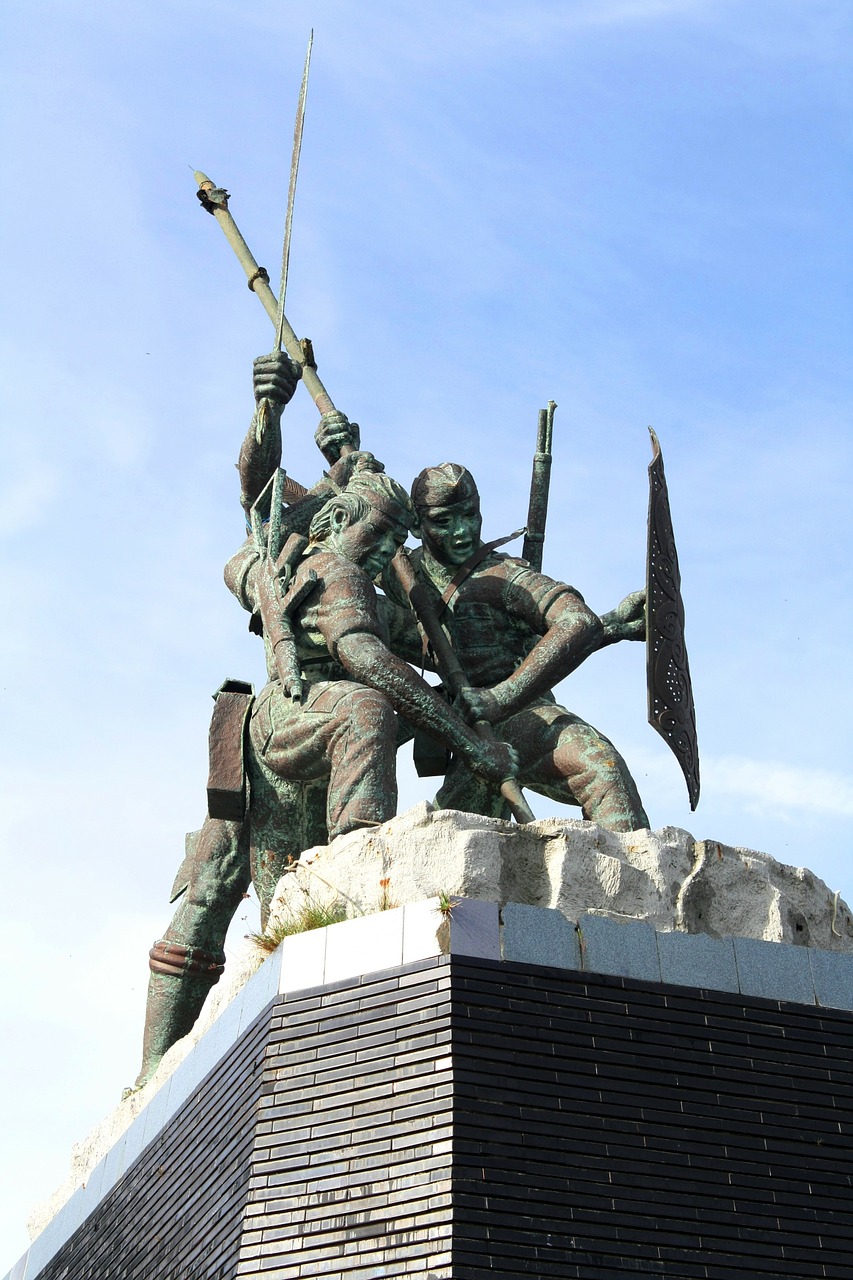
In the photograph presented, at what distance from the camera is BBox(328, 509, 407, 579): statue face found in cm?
1127

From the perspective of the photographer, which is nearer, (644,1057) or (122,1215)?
(644,1057)

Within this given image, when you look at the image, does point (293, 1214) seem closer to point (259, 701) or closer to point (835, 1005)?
point (835, 1005)

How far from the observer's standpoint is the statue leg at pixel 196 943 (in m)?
11.4

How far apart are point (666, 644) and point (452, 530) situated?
1.60 meters

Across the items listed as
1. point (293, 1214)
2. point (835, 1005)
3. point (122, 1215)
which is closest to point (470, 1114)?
point (293, 1214)

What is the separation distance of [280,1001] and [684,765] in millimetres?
3356

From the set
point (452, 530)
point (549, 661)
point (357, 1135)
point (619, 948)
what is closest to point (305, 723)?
point (549, 661)

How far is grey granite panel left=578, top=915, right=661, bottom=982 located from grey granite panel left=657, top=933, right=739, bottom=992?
0.05 m

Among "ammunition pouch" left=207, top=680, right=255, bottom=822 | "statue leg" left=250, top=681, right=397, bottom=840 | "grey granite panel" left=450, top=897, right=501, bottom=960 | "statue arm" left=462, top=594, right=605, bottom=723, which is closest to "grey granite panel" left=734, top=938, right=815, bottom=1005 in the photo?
"grey granite panel" left=450, top=897, right=501, bottom=960

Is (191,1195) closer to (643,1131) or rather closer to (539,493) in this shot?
(643,1131)

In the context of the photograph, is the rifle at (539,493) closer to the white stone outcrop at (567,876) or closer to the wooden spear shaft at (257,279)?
the wooden spear shaft at (257,279)

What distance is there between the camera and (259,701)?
435 inches

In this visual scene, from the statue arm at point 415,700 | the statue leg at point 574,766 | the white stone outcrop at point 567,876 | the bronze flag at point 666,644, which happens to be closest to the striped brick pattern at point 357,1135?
the white stone outcrop at point 567,876

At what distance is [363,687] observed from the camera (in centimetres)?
1062
